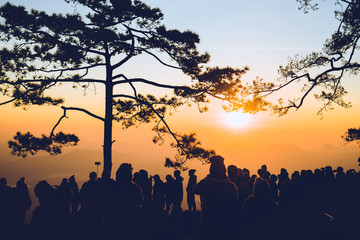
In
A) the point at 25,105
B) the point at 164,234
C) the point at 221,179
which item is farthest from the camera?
the point at 25,105

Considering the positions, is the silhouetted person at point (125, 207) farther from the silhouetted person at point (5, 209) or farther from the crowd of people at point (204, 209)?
the silhouetted person at point (5, 209)

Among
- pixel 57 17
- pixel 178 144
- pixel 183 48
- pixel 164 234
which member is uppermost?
pixel 57 17

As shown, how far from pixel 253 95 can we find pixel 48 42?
29.1 ft

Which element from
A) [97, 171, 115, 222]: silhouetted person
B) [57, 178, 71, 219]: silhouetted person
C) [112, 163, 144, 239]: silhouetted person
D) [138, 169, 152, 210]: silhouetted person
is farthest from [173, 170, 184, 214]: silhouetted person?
[112, 163, 144, 239]: silhouetted person

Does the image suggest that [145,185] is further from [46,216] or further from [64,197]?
[46,216]

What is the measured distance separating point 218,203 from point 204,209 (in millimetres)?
271

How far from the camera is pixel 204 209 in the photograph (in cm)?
424

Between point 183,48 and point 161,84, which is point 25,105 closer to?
point 161,84

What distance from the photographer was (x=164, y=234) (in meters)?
7.34

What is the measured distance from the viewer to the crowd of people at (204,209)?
4176mm

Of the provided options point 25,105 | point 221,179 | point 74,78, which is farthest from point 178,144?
point 221,179

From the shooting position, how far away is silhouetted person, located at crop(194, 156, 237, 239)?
4.09m

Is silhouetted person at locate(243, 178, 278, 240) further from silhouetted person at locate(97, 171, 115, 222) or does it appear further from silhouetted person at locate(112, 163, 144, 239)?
silhouetted person at locate(97, 171, 115, 222)

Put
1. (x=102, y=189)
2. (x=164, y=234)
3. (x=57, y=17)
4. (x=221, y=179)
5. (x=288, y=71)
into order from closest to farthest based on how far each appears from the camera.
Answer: (x=221, y=179) < (x=102, y=189) < (x=164, y=234) < (x=57, y=17) < (x=288, y=71)
